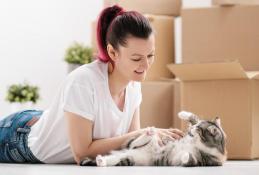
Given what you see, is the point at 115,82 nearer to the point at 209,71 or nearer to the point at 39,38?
the point at 209,71

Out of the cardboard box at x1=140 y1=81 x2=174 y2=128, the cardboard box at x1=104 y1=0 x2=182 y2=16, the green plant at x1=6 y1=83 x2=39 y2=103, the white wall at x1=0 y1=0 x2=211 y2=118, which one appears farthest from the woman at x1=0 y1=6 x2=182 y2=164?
the white wall at x1=0 y1=0 x2=211 y2=118

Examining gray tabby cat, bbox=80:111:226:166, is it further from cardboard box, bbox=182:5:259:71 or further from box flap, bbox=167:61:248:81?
cardboard box, bbox=182:5:259:71

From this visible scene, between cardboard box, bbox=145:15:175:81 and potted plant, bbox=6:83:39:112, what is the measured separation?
1.07m

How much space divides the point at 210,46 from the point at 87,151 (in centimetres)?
104

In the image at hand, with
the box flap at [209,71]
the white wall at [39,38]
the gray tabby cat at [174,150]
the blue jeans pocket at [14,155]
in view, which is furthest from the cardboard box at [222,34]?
the white wall at [39,38]

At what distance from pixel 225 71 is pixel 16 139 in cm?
90

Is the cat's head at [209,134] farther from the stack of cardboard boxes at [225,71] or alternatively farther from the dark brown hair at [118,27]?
the stack of cardboard boxes at [225,71]

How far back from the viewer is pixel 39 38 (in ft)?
13.5

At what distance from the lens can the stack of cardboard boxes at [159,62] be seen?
9.21 feet

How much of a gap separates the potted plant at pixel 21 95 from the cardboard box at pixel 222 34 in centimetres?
134

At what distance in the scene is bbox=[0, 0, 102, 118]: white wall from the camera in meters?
4.08

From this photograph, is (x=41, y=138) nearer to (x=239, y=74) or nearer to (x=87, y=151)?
(x=87, y=151)

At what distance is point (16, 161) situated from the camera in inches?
80.3

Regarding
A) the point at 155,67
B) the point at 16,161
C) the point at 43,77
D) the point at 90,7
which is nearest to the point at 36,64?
the point at 43,77
